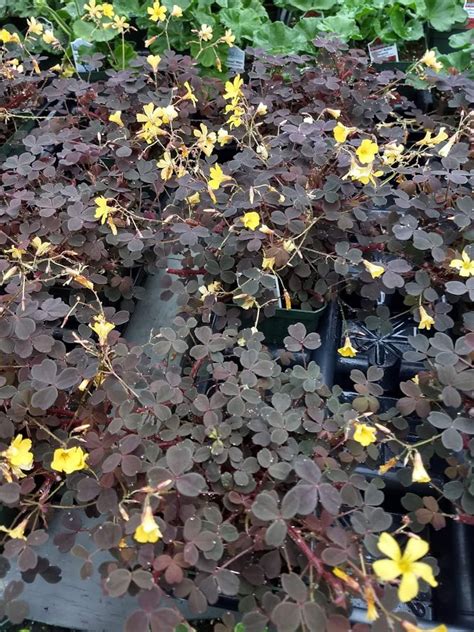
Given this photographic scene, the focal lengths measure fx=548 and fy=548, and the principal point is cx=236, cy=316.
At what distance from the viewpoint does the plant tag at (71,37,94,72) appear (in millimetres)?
2117

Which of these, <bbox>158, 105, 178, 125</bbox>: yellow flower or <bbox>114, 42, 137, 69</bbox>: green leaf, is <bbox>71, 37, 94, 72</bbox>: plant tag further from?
<bbox>158, 105, 178, 125</bbox>: yellow flower

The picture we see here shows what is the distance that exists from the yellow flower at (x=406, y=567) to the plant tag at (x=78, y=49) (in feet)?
6.64

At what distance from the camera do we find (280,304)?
4.29 feet

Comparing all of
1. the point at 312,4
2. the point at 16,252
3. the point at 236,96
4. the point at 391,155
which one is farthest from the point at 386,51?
the point at 16,252

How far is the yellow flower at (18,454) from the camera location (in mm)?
896

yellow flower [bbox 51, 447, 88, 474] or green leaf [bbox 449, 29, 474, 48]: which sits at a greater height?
green leaf [bbox 449, 29, 474, 48]

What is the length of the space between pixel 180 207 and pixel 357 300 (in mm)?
547

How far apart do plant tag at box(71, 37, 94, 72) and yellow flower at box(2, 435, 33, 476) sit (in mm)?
1662

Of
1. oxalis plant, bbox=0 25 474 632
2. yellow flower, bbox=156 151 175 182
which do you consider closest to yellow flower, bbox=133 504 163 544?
oxalis plant, bbox=0 25 474 632

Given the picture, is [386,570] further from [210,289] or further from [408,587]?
[210,289]

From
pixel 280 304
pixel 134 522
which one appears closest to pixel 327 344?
pixel 280 304

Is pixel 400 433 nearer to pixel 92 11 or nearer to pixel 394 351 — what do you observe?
pixel 394 351

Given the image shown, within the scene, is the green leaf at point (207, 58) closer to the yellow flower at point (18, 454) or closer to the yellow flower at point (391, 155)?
the yellow flower at point (391, 155)

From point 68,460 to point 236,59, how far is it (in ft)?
5.83
